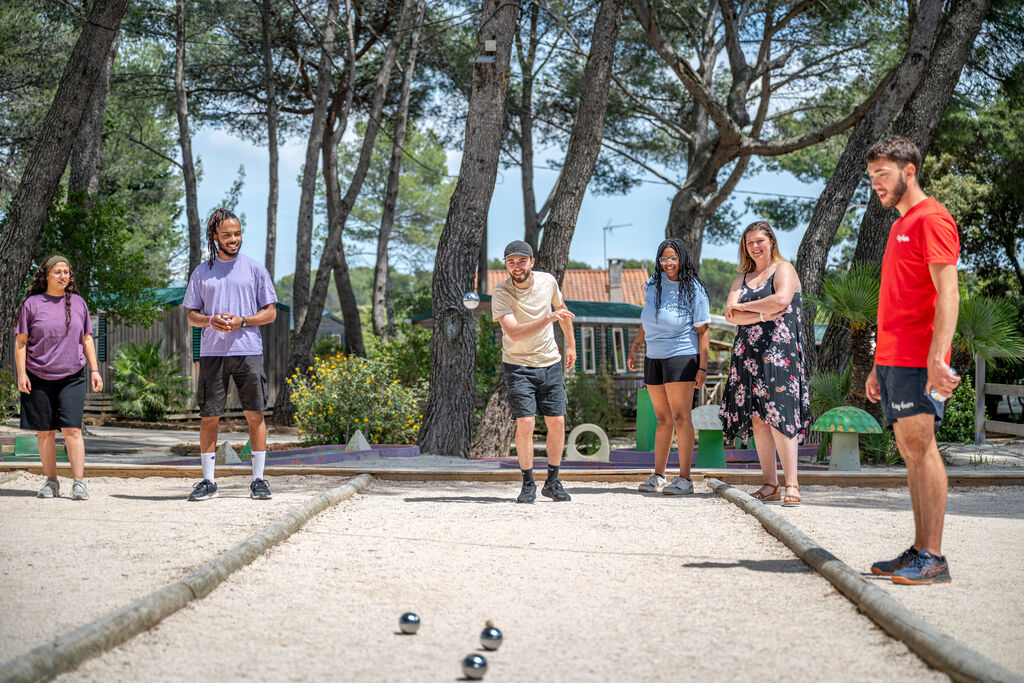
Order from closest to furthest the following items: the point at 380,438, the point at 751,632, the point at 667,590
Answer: the point at 751,632, the point at 667,590, the point at 380,438

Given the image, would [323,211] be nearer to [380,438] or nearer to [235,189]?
[235,189]

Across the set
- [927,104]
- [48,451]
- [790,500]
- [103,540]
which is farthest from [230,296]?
[927,104]

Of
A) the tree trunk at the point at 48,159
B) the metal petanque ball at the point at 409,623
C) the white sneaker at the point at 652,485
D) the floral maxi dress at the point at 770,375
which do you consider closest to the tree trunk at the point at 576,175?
the white sneaker at the point at 652,485

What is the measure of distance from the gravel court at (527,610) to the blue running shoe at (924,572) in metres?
0.32

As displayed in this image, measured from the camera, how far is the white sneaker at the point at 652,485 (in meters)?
7.04

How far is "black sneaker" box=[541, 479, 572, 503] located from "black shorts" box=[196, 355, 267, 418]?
6.52 ft

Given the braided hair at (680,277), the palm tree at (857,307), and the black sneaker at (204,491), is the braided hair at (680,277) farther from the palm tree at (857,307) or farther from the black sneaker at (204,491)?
the black sneaker at (204,491)

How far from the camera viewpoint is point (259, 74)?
24891 mm

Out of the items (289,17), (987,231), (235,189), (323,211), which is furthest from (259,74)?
(323,211)

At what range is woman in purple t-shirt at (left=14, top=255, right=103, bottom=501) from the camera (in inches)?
256

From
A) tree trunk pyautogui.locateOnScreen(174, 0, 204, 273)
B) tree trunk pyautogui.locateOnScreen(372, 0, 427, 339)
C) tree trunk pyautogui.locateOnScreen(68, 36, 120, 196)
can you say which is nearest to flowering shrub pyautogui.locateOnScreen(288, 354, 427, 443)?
tree trunk pyautogui.locateOnScreen(68, 36, 120, 196)

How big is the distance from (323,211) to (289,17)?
28.9 meters

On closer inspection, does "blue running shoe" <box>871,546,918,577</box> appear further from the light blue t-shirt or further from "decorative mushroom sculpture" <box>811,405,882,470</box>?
"decorative mushroom sculpture" <box>811,405,882,470</box>

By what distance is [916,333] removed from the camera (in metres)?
3.99
